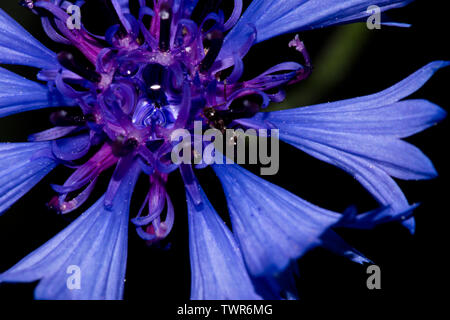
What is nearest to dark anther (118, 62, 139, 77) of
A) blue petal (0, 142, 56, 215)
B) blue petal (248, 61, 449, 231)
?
blue petal (0, 142, 56, 215)

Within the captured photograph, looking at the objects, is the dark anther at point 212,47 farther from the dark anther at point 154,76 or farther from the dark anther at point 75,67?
the dark anther at point 75,67

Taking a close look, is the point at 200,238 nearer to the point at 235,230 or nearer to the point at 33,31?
the point at 235,230

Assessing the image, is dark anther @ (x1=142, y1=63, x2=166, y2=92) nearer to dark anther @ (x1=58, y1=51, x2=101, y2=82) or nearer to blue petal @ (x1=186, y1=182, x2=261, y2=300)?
dark anther @ (x1=58, y1=51, x2=101, y2=82)

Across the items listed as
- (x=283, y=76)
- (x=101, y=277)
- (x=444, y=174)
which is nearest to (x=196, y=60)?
(x=283, y=76)

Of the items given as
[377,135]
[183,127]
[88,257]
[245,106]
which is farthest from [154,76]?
[377,135]
